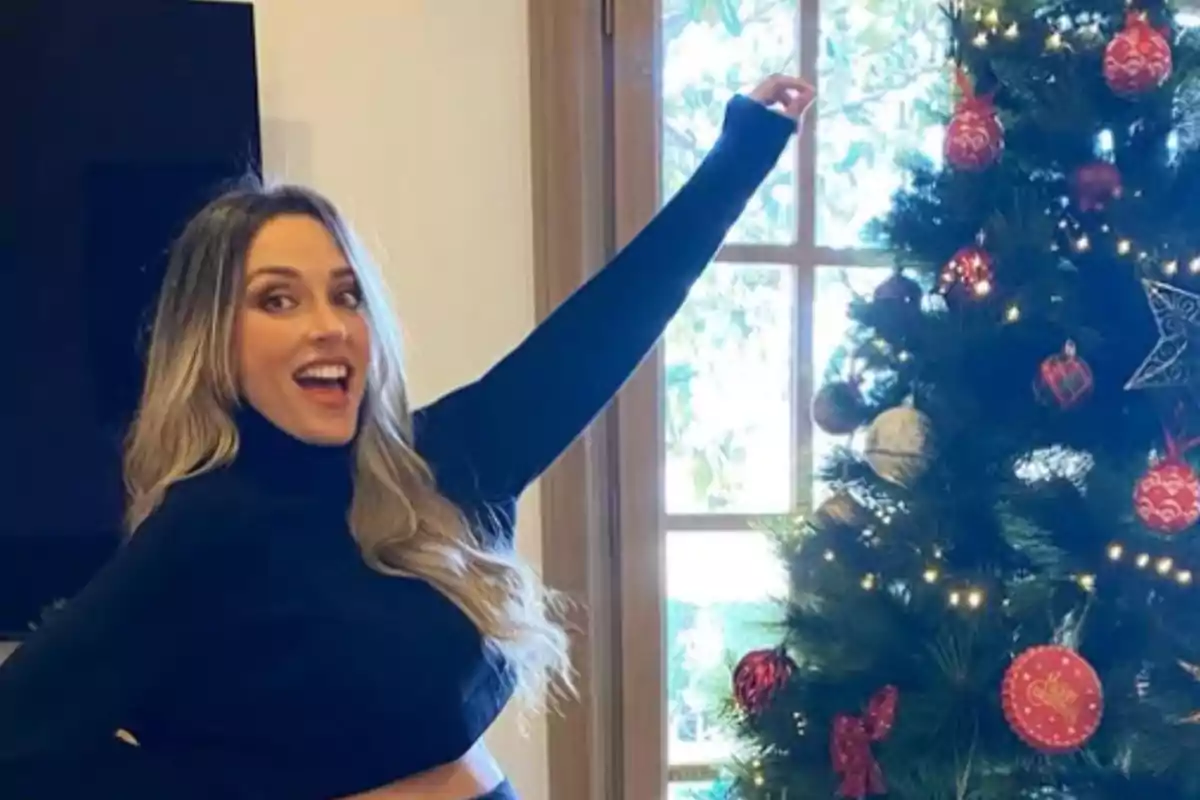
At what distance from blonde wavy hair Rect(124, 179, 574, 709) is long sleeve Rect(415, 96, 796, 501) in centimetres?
7

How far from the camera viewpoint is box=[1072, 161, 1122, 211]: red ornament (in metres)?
1.48

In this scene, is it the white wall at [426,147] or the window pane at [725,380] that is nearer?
the white wall at [426,147]

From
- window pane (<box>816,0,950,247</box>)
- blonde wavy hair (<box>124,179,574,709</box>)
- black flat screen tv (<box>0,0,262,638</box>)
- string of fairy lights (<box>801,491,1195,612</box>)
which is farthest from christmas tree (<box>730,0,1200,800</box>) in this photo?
black flat screen tv (<box>0,0,262,638</box>)

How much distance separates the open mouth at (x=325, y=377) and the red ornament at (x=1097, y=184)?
2.63 ft

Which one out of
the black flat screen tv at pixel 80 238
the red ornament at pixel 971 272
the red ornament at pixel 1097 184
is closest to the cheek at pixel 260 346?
the black flat screen tv at pixel 80 238

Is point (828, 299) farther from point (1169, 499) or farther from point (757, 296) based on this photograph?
point (1169, 499)

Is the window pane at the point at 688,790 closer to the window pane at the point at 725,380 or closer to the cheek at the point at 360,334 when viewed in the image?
the window pane at the point at 725,380

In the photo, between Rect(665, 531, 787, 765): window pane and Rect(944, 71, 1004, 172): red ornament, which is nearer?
Rect(944, 71, 1004, 172): red ornament

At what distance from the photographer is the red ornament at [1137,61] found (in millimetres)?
1447

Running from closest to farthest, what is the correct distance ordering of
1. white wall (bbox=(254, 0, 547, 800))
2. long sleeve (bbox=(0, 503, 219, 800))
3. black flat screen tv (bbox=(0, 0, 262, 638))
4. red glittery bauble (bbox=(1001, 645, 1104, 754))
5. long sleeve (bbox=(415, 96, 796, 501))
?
long sleeve (bbox=(0, 503, 219, 800)) < red glittery bauble (bbox=(1001, 645, 1104, 754)) < long sleeve (bbox=(415, 96, 796, 501)) < black flat screen tv (bbox=(0, 0, 262, 638)) < white wall (bbox=(254, 0, 547, 800))

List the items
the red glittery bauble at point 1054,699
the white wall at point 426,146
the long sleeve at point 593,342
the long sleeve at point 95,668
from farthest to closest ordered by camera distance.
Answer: the white wall at point 426,146
the long sleeve at point 593,342
the red glittery bauble at point 1054,699
the long sleeve at point 95,668

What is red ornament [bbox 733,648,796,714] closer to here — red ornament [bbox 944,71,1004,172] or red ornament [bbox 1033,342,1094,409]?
red ornament [bbox 1033,342,1094,409]

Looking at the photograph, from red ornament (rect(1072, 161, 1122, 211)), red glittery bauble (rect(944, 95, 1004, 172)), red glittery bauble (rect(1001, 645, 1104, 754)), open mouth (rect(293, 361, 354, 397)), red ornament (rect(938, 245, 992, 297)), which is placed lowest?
red glittery bauble (rect(1001, 645, 1104, 754))

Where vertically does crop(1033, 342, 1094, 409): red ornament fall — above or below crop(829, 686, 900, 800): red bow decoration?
above
